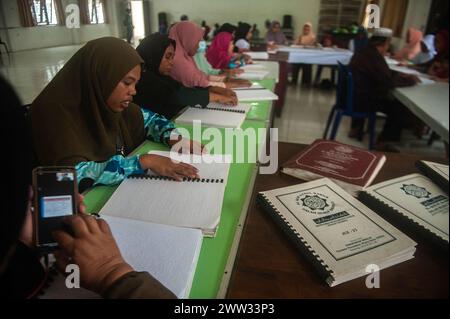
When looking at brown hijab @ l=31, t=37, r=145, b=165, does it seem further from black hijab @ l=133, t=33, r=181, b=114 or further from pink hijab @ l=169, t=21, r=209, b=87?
pink hijab @ l=169, t=21, r=209, b=87

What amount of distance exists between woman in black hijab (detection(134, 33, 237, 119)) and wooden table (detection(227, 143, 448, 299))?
104 cm

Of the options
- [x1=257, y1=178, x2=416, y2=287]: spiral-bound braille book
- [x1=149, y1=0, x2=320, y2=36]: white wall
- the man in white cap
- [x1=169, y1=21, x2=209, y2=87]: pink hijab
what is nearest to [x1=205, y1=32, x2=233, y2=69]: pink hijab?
[x1=149, y1=0, x2=320, y2=36]: white wall

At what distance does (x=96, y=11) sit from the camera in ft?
3.65

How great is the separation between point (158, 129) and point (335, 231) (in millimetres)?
802

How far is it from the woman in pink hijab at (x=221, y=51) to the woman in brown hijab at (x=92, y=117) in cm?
179

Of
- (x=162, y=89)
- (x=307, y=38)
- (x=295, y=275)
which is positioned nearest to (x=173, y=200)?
(x=295, y=275)

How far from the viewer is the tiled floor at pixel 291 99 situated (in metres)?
0.72

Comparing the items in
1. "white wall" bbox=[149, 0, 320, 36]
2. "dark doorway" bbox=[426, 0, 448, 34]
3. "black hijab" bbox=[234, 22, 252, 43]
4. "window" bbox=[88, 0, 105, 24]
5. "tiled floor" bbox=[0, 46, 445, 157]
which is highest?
"white wall" bbox=[149, 0, 320, 36]

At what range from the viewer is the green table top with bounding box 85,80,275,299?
0.53 metres

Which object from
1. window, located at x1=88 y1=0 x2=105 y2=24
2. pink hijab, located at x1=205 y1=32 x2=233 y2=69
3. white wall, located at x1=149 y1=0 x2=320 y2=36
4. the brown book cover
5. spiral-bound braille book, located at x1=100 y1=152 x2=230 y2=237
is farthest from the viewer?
pink hijab, located at x1=205 y1=32 x2=233 y2=69

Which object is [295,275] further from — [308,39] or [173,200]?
[308,39]

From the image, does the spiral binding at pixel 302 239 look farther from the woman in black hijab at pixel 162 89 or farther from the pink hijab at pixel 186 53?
the pink hijab at pixel 186 53
